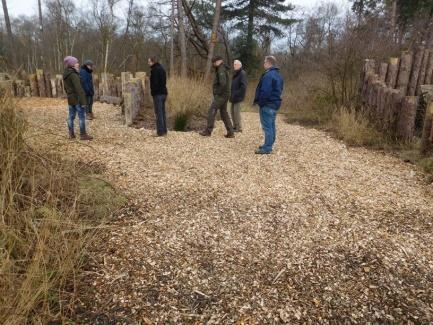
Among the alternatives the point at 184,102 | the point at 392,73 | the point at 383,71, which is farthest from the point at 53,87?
the point at 392,73

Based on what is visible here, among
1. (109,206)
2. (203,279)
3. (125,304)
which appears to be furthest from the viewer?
(109,206)

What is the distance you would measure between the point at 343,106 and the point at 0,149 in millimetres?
7868

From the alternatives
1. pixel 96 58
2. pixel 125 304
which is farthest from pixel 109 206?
pixel 96 58

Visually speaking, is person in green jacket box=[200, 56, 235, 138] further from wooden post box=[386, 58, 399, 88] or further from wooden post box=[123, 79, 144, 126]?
wooden post box=[386, 58, 399, 88]

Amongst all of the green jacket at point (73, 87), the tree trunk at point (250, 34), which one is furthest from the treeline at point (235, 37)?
the green jacket at point (73, 87)

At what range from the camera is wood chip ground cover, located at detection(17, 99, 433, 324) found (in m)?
2.32

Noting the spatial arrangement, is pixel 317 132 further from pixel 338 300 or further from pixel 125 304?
pixel 125 304

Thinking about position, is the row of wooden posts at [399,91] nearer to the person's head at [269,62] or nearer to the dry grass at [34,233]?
the person's head at [269,62]

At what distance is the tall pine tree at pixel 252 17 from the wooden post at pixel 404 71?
11812mm

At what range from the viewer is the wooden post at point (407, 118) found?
592 cm

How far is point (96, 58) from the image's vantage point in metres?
24.6

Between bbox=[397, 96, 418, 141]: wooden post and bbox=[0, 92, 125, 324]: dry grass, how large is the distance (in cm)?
568

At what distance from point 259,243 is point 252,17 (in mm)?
18654

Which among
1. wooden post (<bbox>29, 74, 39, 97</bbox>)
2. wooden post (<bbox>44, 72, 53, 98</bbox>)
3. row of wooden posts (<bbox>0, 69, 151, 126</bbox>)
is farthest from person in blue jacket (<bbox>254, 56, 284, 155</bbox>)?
wooden post (<bbox>29, 74, 39, 97</bbox>)
